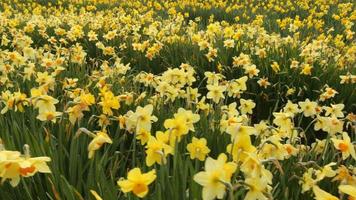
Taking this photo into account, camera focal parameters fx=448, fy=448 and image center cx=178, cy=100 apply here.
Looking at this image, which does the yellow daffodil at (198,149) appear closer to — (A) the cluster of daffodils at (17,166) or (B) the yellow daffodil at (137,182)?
(B) the yellow daffodil at (137,182)

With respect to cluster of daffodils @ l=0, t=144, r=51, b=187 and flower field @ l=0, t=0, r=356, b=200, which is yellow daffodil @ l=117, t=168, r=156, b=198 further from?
cluster of daffodils @ l=0, t=144, r=51, b=187

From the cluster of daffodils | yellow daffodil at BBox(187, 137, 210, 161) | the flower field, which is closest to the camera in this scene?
the cluster of daffodils

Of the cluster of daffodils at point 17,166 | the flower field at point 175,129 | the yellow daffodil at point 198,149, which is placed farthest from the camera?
the yellow daffodil at point 198,149

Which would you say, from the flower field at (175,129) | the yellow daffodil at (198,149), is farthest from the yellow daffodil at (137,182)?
the yellow daffodil at (198,149)

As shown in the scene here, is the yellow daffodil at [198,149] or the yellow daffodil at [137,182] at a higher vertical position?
the yellow daffodil at [137,182]

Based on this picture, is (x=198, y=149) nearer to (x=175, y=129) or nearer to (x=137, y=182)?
(x=175, y=129)

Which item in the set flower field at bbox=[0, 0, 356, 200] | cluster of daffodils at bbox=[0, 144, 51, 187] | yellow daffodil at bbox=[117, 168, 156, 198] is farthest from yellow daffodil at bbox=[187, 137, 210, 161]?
cluster of daffodils at bbox=[0, 144, 51, 187]

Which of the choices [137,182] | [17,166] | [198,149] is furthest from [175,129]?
[17,166]

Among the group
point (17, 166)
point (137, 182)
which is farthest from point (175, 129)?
point (17, 166)

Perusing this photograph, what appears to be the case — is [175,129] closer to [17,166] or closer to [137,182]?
[137,182]

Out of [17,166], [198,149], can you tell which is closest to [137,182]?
[17,166]

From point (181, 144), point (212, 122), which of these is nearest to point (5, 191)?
point (181, 144)

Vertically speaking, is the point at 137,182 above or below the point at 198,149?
above

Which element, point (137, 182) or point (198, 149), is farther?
point (198, 149)
